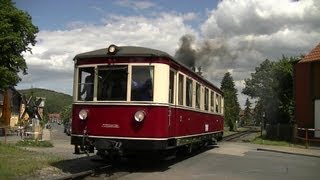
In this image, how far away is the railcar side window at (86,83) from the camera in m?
14.3

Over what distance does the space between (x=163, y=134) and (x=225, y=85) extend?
10678 cm

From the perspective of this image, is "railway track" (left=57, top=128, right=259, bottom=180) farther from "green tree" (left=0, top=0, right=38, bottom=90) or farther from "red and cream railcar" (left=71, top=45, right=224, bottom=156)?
"green tree" (left=0, top=0, right=38, bottom=90)

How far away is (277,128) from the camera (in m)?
38.7

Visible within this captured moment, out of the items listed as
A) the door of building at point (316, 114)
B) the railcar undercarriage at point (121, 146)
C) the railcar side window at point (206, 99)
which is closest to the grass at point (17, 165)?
the railcar undercarriage at point (121, 146)

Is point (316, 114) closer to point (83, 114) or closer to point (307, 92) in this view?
point (307, 92)

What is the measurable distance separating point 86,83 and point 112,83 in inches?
31.0

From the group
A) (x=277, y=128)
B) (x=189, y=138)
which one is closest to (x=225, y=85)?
(x=277, y=128)

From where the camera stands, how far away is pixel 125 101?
13703 millimetres

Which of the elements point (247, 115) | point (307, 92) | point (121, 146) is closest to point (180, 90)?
point (121, 146)

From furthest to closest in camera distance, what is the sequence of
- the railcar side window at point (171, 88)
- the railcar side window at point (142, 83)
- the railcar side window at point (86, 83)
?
1. the railcar side window at point (171, 88)
2. the railcar side window at point (86, 83)
3. the railcar side window at point (142, 83)

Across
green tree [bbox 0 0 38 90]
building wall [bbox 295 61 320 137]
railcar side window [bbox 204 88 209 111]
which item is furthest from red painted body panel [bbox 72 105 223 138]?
green tree [bbox 0 0 38 90]

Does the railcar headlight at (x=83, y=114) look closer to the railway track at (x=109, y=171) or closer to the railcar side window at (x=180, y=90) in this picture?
the railway track at (x=109, y=171)

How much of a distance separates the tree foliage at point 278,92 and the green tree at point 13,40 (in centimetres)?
2309

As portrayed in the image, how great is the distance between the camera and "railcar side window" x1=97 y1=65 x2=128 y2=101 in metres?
13.9
